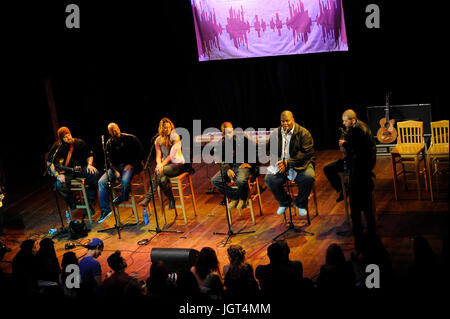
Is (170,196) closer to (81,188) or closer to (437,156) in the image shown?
(81,188)

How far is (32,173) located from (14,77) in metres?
2.05

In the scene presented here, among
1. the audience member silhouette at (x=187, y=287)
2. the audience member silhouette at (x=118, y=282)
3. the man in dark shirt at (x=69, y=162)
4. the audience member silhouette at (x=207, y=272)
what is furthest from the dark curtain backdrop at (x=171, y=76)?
the audience member silhouette at (x=187, y=287)

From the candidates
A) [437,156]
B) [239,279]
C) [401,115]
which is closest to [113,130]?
[239,279]

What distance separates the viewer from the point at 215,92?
34.3 ft

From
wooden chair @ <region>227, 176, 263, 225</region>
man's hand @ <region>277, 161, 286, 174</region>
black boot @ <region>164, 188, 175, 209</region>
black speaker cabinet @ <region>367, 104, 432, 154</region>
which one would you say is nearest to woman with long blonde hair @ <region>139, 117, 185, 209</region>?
black boot @ <region>164, 188, 175, 209</region>

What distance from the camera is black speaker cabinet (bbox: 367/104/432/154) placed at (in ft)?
28.5

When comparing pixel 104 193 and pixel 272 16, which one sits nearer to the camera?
pixel 104 193

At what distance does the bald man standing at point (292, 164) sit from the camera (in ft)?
21.5

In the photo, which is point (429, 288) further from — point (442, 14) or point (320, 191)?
point (442, 14)

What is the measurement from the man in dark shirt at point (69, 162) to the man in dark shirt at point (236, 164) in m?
1.92

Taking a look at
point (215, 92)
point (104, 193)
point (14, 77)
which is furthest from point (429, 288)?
point (14, 77)

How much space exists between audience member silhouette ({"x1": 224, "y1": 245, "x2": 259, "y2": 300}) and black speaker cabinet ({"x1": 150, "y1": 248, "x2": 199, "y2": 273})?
686 millimetres

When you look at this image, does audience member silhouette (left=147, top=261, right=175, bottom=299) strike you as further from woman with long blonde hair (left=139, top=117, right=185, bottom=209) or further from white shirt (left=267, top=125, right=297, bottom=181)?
woman with long blonde hair (left=139, top=117, right=185, bottom=209)

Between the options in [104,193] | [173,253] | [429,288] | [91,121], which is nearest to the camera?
[429,288]
